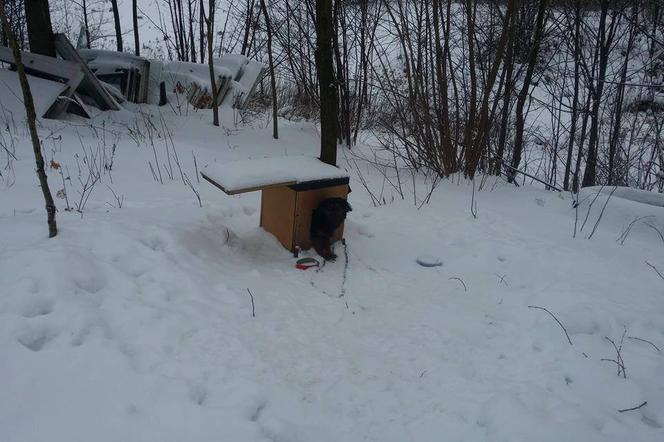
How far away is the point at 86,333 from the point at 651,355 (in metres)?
2.67

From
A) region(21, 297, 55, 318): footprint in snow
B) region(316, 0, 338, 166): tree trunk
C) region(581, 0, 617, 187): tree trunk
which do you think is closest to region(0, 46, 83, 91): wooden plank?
region(316, 0, 338, 166): tree trunk

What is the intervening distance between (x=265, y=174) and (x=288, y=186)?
0.81 feet

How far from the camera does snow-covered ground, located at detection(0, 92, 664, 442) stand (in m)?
1.78

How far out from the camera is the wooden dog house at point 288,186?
3.05 m

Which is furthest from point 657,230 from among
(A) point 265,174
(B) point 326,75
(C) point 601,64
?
(C) point 601,64

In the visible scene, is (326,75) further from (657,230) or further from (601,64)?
(601,64)

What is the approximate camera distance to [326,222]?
10.8ft

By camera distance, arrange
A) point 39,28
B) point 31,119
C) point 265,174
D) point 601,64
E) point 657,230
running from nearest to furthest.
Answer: point 31,119 < point 265,174 < point 657,230 < point 39,28 < point 601,64

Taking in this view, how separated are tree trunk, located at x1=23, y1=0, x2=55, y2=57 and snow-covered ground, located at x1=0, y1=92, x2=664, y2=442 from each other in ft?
11.0

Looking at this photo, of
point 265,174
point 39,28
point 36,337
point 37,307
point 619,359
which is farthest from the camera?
point 39,28

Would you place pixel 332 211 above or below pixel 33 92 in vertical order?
below

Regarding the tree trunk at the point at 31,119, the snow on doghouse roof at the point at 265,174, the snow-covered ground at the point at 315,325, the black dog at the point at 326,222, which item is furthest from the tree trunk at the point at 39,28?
the black dog at the point at 326,222

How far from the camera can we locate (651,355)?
7.41ft

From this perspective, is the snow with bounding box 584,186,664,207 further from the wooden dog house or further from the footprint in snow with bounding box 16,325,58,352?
the footprint in snow with bounding box 16,325,58,352
